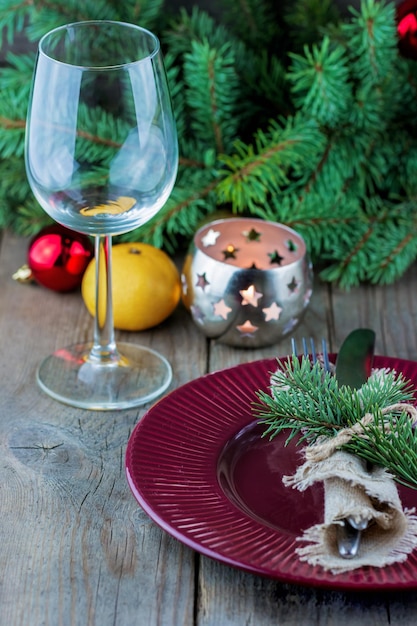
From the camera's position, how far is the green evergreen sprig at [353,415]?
0.65m

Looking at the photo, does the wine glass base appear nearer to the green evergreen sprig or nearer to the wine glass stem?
the wine glass stem

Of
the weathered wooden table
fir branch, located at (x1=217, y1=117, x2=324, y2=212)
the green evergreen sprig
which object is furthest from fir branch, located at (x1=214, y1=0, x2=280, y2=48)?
the green evergreen sprig

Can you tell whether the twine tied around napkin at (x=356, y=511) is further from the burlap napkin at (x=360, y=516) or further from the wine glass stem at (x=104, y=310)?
the wine glass stem at (x=104, y=310)

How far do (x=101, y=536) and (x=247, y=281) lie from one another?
0.33 m

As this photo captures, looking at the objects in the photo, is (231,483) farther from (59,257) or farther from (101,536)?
(59,257)

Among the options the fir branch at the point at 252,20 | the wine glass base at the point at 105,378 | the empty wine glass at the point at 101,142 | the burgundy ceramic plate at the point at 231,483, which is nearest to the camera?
the burgundy ceramic plate at the point at 231,483

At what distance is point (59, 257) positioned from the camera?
1.05 meters

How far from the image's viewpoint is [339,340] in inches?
39.4

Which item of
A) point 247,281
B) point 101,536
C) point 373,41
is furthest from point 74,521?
point 373,41

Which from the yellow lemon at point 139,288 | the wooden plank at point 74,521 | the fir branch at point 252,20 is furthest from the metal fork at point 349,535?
the fir branch at point 252,20

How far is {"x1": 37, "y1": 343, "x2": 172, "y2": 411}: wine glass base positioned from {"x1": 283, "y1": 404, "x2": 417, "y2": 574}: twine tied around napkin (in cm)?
27

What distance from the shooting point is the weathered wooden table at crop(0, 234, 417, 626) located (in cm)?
63

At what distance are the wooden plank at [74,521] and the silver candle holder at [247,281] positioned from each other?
52 mm

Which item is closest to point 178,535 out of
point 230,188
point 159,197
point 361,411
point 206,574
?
point 206,574
